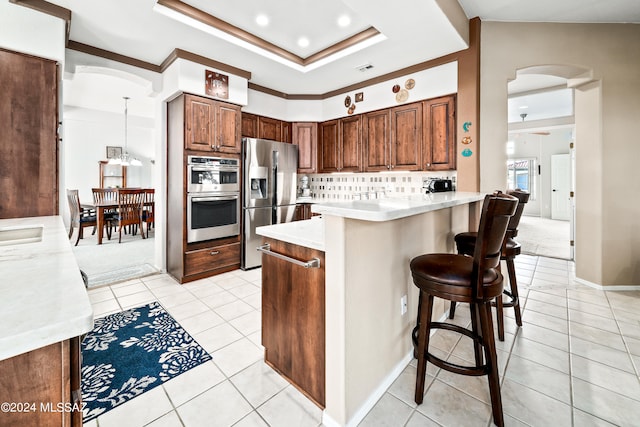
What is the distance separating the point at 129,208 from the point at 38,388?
631cm

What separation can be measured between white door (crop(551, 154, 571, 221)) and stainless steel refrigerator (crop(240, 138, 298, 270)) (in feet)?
28.9

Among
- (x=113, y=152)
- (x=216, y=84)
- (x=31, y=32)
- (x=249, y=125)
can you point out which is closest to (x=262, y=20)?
(x=216, y=84)

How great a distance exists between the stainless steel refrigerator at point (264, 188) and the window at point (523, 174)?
8803 mm

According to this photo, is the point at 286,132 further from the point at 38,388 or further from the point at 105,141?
the point at 105,141

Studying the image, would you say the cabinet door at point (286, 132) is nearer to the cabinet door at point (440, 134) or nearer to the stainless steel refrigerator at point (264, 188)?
the stainless steel refrigerator at point (264, 188)

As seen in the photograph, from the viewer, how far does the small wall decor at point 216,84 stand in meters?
3.46

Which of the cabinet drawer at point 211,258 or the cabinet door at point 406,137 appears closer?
the cabinet drawer at point 211,258

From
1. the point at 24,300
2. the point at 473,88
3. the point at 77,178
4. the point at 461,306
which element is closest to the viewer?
the point at 24,300

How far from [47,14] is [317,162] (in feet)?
11.3

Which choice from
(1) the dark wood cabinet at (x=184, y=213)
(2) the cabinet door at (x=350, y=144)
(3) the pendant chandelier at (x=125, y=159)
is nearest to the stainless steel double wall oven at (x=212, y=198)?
(1) the dark wood cabinet at (x=184, y=213)

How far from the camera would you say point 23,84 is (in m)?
2.22

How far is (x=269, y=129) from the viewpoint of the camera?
14.9 feet

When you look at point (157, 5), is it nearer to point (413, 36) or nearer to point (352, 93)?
point (413, 36)

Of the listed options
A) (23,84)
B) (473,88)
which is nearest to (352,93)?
(473,88)
